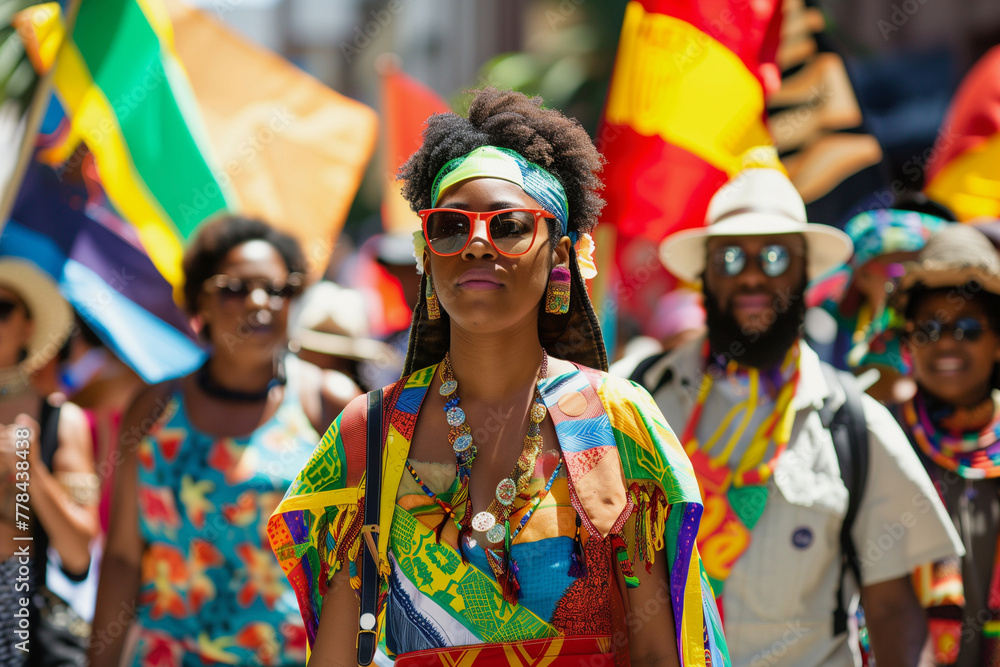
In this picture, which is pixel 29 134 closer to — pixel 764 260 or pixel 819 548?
pixel 764 260

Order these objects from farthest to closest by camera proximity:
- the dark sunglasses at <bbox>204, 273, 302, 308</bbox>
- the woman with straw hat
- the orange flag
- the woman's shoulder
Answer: the orange flag < the dark sunglasses at <bbox>204, 273, 302, 308</bbox> < the woman with straw hat < the woman's shoulder

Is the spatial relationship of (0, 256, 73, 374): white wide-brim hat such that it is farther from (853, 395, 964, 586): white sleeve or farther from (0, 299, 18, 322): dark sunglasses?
(853, 395, 964, 586): white sleeve

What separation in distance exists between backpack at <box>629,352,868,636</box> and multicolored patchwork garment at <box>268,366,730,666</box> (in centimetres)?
117

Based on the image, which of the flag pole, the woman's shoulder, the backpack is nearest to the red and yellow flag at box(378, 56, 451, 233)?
the flag pole

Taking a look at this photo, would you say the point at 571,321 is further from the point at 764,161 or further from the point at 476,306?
the point at 764,161

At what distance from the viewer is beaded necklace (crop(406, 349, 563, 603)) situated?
6.88 feet

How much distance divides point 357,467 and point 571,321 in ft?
2.09

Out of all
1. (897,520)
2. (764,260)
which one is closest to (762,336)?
(764,260)

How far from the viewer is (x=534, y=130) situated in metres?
2.36

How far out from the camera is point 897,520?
3330 millimetres

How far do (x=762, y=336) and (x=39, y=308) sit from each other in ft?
10.5

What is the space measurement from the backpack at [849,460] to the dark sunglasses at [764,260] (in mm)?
564

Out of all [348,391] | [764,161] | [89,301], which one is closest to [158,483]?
[348,391]

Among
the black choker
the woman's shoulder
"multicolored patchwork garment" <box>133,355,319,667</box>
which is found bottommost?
"multicolored patchwork garment" <box>133,355,319,667</box>
